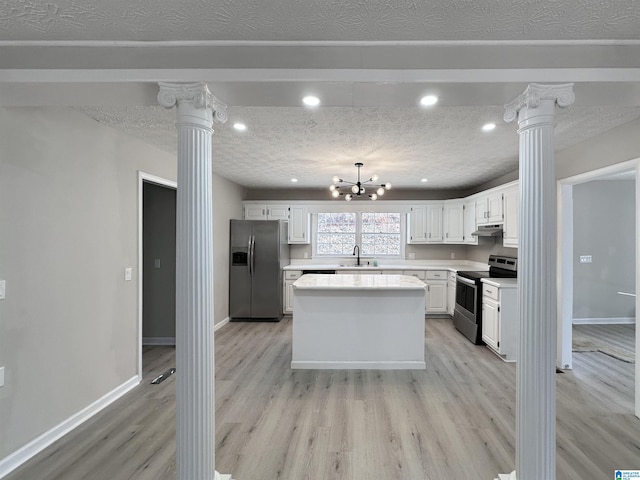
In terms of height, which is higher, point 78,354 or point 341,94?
point 341,94

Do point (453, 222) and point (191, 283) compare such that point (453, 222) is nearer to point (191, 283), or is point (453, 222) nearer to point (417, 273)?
point (417, 273)

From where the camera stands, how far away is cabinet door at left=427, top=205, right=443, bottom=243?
6.50m

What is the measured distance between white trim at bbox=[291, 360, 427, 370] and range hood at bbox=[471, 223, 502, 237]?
2.42 m

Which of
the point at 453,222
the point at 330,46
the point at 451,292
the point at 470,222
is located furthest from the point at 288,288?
the point at 330,46

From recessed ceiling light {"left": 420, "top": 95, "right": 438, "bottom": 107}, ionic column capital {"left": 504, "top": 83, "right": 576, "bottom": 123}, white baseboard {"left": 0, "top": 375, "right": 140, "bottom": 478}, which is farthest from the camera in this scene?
white baseboard {"left": 0, "top": 375, "right": 140, "bottom": 478}

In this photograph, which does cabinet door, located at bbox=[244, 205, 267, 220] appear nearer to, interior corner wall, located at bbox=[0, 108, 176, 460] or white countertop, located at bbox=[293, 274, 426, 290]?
white countertop, located at bbox=[293, 274, 426, 290]

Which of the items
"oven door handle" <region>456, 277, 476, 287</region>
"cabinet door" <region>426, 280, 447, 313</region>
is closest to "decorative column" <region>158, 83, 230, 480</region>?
"oven door handle" <region>456, 277, 476, 287</region>

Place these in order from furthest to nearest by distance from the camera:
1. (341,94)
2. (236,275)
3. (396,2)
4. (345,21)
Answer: (236,275), (341,94), (345,21), (396,2)

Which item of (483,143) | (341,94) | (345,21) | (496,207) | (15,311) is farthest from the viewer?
(496,207)

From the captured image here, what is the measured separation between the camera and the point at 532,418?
183 centimetres

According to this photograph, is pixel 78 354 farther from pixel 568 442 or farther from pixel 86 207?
pixel 568 442

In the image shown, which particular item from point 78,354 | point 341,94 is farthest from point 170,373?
point 341,94

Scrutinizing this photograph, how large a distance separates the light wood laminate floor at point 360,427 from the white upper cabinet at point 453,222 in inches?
113

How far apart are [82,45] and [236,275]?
4.44 meters
